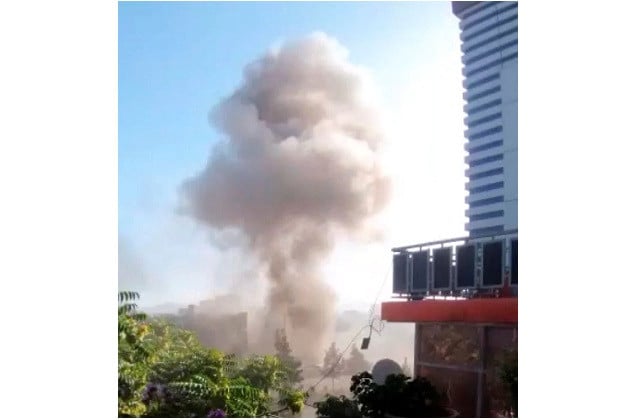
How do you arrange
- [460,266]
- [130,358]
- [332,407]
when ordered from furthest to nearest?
[460,266] < [332,407] < [130,358]

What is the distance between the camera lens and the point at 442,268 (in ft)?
12.2

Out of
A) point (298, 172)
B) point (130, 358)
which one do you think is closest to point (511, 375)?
point (298, 172)

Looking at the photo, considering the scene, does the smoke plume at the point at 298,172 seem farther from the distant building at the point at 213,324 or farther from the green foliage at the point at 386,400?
the green foliage at the point at 386,400

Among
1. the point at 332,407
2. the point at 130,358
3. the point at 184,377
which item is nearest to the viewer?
the point at 130,358

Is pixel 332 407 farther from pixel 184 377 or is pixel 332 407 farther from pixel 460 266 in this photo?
pixel 460 266

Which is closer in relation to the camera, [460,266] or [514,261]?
[514,261]

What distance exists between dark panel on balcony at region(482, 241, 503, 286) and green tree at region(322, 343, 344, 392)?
0.81 metres

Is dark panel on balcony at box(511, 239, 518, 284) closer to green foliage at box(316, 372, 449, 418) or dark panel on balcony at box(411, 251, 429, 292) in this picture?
dark panel on balcony at box(411, 251, 429, 292)

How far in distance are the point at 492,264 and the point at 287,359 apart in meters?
1.12
